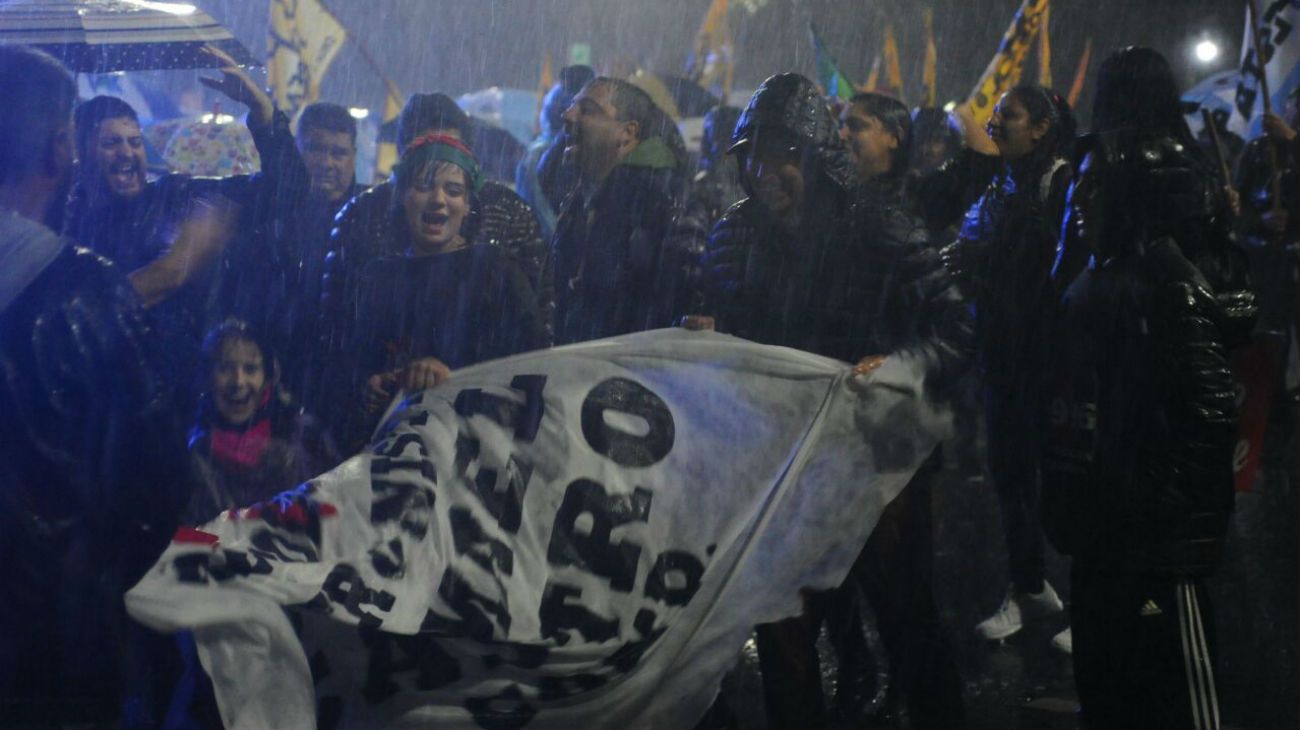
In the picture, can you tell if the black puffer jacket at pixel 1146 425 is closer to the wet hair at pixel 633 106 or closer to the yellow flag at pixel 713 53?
the wet hair at pixel 633 106

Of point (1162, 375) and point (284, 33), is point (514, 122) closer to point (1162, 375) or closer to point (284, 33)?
point (284, 33)

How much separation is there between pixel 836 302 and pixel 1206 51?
22.9 m

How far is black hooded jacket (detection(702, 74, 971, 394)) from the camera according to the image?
4551 mm

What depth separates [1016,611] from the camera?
5891 millimetres

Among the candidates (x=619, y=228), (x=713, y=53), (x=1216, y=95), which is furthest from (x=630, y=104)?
(x=1216, y=95)

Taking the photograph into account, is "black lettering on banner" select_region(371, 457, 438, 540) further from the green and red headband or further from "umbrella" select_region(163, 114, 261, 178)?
"umbrella" select_region(163, 114, 261, 178)

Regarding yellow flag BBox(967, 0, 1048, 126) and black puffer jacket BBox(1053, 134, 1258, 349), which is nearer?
black puffer jacket BBox(1053, 134, 1258, 349)

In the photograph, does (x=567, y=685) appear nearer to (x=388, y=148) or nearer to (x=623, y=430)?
(x=623, y=430)

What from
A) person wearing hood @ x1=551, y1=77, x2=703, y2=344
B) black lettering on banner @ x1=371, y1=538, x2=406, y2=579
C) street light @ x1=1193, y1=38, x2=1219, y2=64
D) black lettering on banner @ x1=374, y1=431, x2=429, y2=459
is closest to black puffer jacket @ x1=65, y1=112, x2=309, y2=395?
person wearing hood @ x1=551, y1=77, x2=703, y2=344

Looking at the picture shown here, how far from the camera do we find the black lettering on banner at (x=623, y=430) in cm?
427

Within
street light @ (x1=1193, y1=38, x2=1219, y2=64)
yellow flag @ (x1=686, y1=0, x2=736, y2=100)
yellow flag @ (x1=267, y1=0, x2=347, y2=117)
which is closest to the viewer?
yellow flag @ (x1=267, y1=0, x2=347, y2=117)

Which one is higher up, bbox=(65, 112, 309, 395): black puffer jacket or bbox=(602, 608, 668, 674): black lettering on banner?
bbox=(65, 112, 309, 395): black puffer jacket

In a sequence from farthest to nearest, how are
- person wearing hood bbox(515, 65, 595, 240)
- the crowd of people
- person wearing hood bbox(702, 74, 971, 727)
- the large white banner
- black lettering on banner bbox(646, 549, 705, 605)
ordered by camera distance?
1. person wearing hood bbox(515, 65, 595, 240)
2. person wearing hood bbox(702, 74, 971, 727)
3. black lettering on banner bbox(646, 549, 705, 605)
4. the crowd of people
5. the large white banner

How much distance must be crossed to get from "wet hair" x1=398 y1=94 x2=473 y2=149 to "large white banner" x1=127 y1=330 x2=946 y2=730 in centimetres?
255
